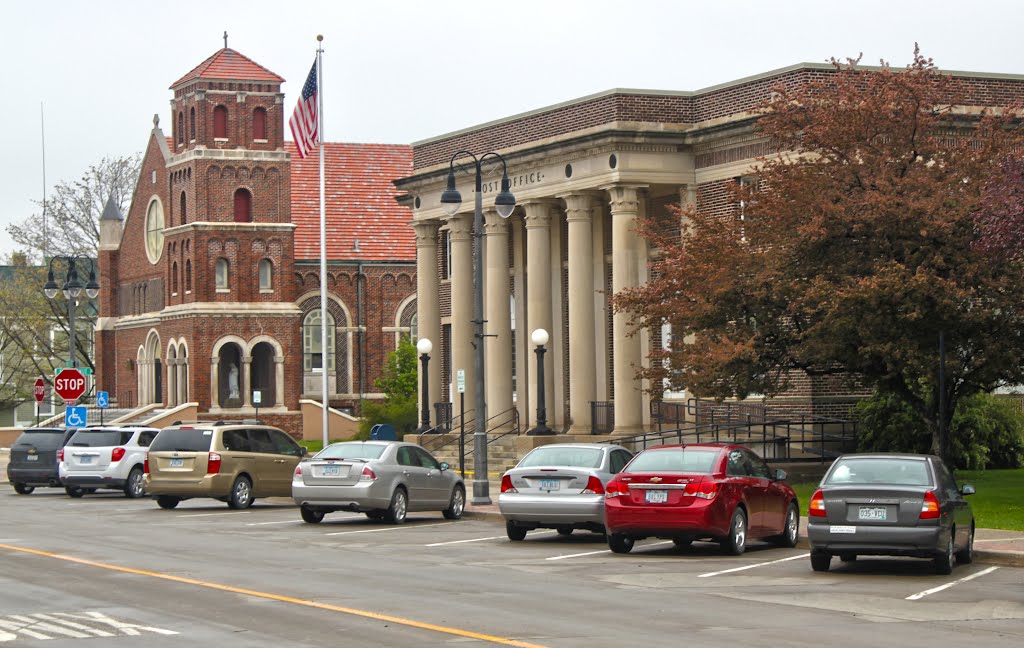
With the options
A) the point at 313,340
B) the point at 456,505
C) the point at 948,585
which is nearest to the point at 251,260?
the point at 313,340

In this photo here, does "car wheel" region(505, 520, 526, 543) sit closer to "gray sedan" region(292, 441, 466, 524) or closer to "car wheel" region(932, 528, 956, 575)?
"gray sedan" region(292, 441, 466, 524)

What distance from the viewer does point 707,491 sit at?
2086 cm

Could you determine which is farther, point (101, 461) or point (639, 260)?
point (639, 260)

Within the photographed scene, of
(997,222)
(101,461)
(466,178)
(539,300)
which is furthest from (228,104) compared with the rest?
(997,222)

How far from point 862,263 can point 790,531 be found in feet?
23.8

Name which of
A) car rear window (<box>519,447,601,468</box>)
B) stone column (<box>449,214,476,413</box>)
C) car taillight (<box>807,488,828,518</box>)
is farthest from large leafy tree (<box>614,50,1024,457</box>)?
stone column (<box>449,214,476,413</box>)

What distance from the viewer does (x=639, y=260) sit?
42.7 m

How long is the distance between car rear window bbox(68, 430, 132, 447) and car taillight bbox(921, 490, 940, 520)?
22.4 metres

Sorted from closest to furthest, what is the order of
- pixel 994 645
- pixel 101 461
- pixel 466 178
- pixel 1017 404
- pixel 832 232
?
1. pixel 994 645
2. pixel 832 232
3. pixel 101 461
4. pixel 1017 404
5. pixel 466 178

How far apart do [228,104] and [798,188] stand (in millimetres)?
52845

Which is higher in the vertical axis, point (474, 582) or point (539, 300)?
point (539, 300)

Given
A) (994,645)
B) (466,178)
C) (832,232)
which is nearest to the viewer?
(994,645)

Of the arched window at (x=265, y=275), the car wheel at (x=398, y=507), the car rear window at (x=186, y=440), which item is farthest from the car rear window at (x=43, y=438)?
the arched window at (x=265, y=275)

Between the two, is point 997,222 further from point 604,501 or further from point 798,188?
point 604,501
